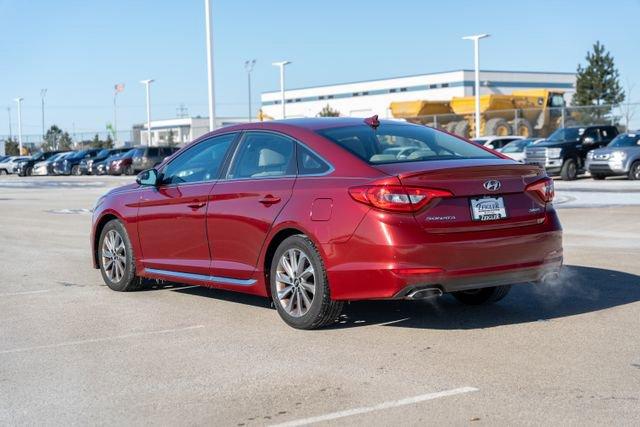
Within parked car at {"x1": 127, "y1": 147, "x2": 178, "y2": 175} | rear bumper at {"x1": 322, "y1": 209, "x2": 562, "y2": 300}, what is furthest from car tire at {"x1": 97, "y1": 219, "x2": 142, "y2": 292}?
parked car at {"x1": 127, "y1": 147, "x2": 178, "y2": 175}

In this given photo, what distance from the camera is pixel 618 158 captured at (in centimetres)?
2862

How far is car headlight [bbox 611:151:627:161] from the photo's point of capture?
28547mm

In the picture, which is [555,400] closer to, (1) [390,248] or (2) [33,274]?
(1) [390,248]

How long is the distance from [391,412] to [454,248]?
5.95 feet

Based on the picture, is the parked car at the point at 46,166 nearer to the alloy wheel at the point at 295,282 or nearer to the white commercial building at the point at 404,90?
the white commercial building at the point at 404,90

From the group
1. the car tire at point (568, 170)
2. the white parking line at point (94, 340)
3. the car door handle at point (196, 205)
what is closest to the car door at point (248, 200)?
the car door handle at point (196, 205)

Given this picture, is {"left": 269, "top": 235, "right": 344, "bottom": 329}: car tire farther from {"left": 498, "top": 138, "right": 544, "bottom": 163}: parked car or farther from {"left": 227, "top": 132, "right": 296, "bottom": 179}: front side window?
{"left": 498, "top": 138, "right": 544, "bottom": 163}: parked car

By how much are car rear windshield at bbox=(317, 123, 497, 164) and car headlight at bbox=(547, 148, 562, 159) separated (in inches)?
955

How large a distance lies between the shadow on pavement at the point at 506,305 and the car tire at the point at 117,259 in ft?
1.95

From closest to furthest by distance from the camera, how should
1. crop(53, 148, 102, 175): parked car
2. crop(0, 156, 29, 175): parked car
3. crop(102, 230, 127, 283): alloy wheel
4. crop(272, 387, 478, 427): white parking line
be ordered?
crop(272, 387, 478, 427): white parking line, crop(102, 230, 127, 283): alloy wheel, crop(53, 148, 102, 175): parked car, crop(0, 156, 29, 175): parked car

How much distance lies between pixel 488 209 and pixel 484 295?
1352 millimetres

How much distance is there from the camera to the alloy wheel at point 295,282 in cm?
664

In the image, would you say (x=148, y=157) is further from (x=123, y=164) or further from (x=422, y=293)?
(x=422, y=293)

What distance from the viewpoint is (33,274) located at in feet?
33.4
